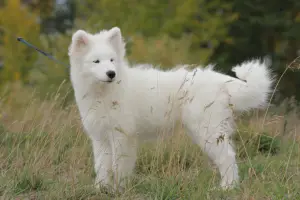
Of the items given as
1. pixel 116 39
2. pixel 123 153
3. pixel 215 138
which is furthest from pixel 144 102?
pixel 215 138

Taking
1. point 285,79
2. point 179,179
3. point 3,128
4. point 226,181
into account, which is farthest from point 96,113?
point 285,79

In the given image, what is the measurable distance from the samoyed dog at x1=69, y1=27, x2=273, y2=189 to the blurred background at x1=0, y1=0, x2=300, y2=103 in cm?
661

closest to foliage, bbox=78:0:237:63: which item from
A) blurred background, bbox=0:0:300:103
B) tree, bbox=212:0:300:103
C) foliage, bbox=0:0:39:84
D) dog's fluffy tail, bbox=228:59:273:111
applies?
blurred background, bbox=0:0:300:103

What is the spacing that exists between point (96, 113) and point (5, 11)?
13.0 metres

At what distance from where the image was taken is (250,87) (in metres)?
4.41

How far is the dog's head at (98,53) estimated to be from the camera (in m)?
4.05

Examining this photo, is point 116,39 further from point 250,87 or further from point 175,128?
point 250,87

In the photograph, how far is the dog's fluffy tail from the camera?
442 centimetres

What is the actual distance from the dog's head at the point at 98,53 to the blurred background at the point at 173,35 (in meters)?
6.62

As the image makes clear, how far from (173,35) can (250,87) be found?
11.8 metres

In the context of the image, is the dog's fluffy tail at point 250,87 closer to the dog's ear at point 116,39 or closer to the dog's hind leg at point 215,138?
the dog's hind leg at point 215,138

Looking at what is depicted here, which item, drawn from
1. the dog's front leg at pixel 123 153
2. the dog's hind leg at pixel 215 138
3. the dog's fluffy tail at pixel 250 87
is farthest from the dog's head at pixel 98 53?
the dog's fluffy tail at pixel 250 87

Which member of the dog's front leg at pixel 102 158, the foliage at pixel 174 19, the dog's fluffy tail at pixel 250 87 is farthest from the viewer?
the foliage at pixel 174 19

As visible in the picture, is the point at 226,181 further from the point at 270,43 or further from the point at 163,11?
the point at 163,11
